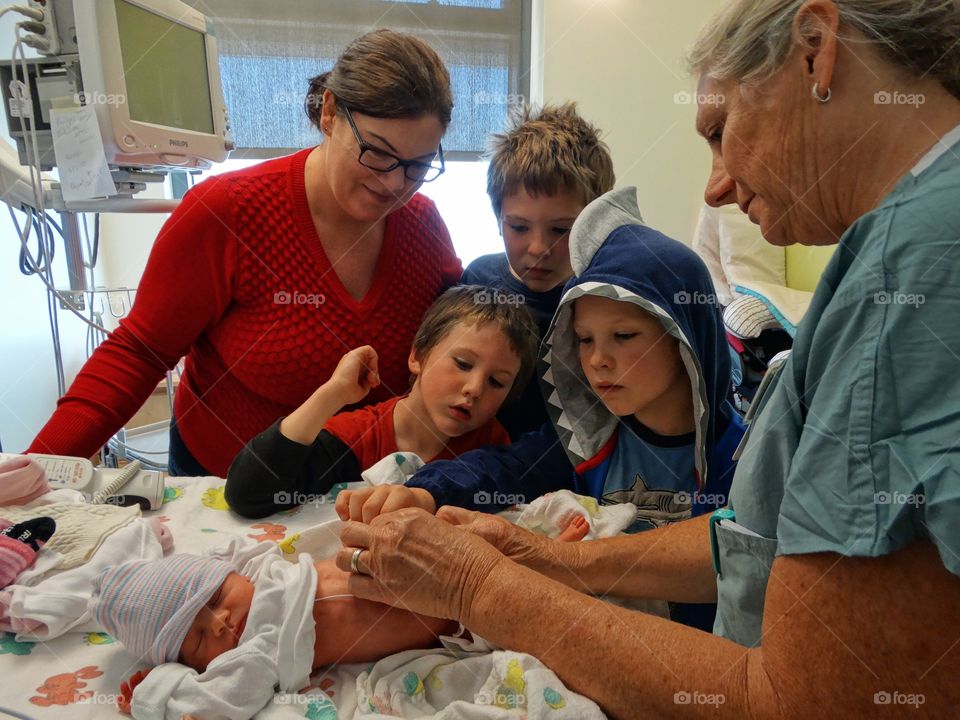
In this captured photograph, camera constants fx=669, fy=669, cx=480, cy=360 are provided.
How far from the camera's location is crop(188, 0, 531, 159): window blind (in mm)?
3818

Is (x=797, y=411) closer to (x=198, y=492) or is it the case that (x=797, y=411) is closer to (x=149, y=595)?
→ (x=149, y=595)

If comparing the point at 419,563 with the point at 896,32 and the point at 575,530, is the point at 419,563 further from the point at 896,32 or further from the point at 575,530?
the point at 896,32

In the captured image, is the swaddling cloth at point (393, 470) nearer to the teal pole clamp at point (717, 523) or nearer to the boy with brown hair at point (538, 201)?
the boy with brown hair at point (538, 201)

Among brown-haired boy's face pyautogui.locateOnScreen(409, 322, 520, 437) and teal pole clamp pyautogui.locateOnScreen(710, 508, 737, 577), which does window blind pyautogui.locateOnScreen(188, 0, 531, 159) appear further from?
teal pole clamp pyautogui.locateOnScreen(710, 508, 737, 577)

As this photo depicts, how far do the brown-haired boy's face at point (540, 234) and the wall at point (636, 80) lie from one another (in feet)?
7.51

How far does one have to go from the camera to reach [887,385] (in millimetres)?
646

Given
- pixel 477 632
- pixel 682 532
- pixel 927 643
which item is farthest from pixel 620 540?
pixel 927 643

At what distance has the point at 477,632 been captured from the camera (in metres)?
0.96

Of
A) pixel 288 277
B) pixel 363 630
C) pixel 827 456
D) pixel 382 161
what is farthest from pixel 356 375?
pixel 827 456

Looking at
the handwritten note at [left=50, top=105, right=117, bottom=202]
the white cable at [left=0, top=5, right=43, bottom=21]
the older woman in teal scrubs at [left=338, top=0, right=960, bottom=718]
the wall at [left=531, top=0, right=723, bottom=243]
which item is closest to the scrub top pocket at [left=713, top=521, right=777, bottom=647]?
the older woman in teal scrubs at [left=338, top=0, right=960, bottom=718]

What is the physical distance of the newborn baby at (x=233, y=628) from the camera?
0.89 m

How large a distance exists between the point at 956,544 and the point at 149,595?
990 mm

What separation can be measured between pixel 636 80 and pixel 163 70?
2.64 m

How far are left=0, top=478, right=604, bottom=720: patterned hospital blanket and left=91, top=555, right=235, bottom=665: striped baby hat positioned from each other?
→ 61 mm
